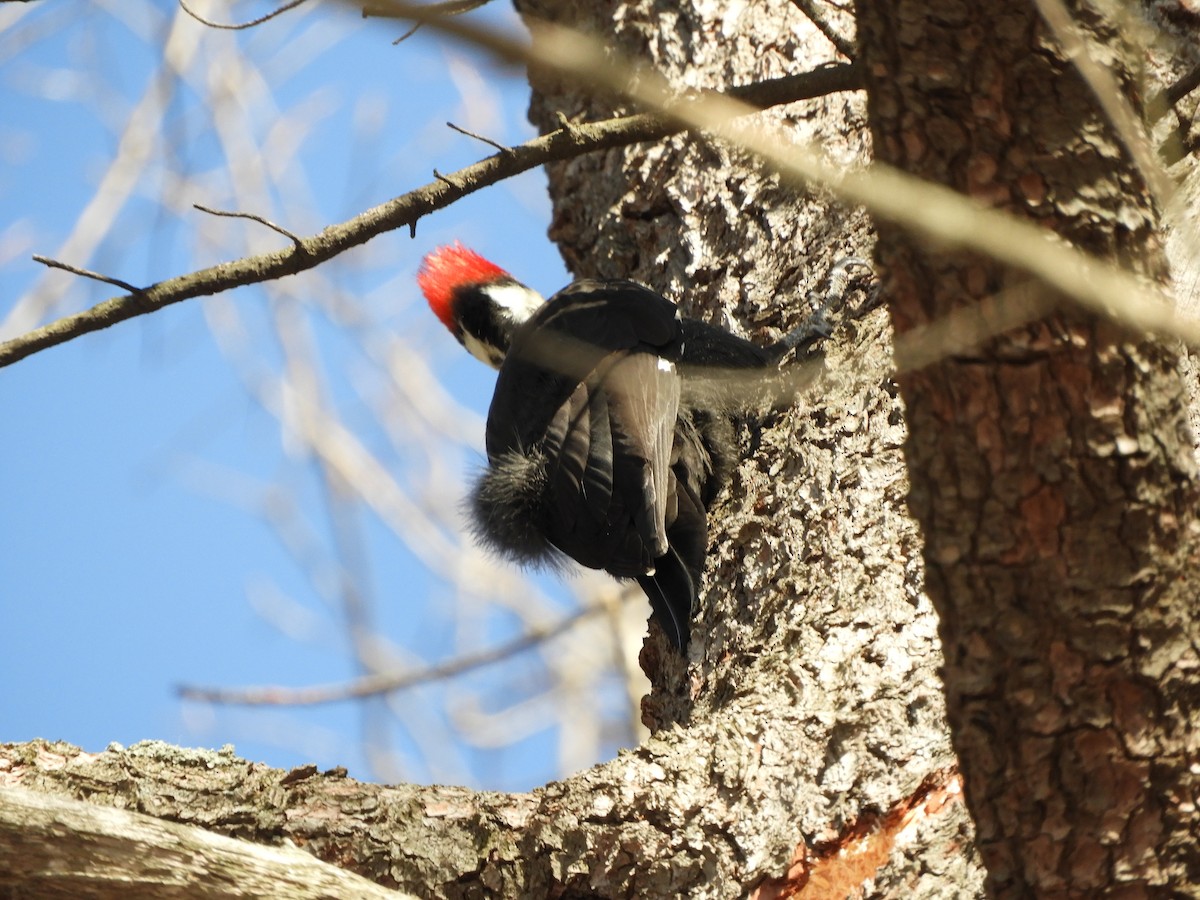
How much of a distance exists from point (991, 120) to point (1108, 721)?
0.66 metres

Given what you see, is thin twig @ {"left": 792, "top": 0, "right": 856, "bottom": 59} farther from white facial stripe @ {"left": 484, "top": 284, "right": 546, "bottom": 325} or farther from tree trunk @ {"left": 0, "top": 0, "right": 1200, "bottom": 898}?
white facial stripe @ {"left": 484, "top": 284, "right": 546, "bottom": 325}

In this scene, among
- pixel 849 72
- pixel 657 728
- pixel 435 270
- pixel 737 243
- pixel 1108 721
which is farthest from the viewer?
pixel 435 270

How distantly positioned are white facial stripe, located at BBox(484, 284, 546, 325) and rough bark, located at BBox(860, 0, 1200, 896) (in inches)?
120

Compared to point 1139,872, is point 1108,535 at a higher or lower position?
higher

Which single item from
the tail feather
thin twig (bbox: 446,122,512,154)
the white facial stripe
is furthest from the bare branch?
the white facial stripe

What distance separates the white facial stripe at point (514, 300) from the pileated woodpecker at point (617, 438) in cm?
65

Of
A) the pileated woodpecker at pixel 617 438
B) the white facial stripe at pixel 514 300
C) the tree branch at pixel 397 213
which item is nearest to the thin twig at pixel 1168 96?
the tree branch at pixel 397 213

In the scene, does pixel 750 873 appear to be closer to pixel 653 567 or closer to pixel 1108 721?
pixel 1108 721

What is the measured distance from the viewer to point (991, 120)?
49.6 inches

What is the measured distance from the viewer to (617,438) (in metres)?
3.14

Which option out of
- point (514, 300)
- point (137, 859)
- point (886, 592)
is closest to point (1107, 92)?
point (886, 592)

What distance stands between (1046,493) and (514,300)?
10.5ft

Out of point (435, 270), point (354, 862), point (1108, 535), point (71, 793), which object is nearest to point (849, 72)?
point (1108, 535)

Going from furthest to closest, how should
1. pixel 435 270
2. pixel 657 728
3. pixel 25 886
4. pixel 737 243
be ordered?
pixel 435 270 < pixel 737 243 < pixel 657 728 < pixel 25 886
